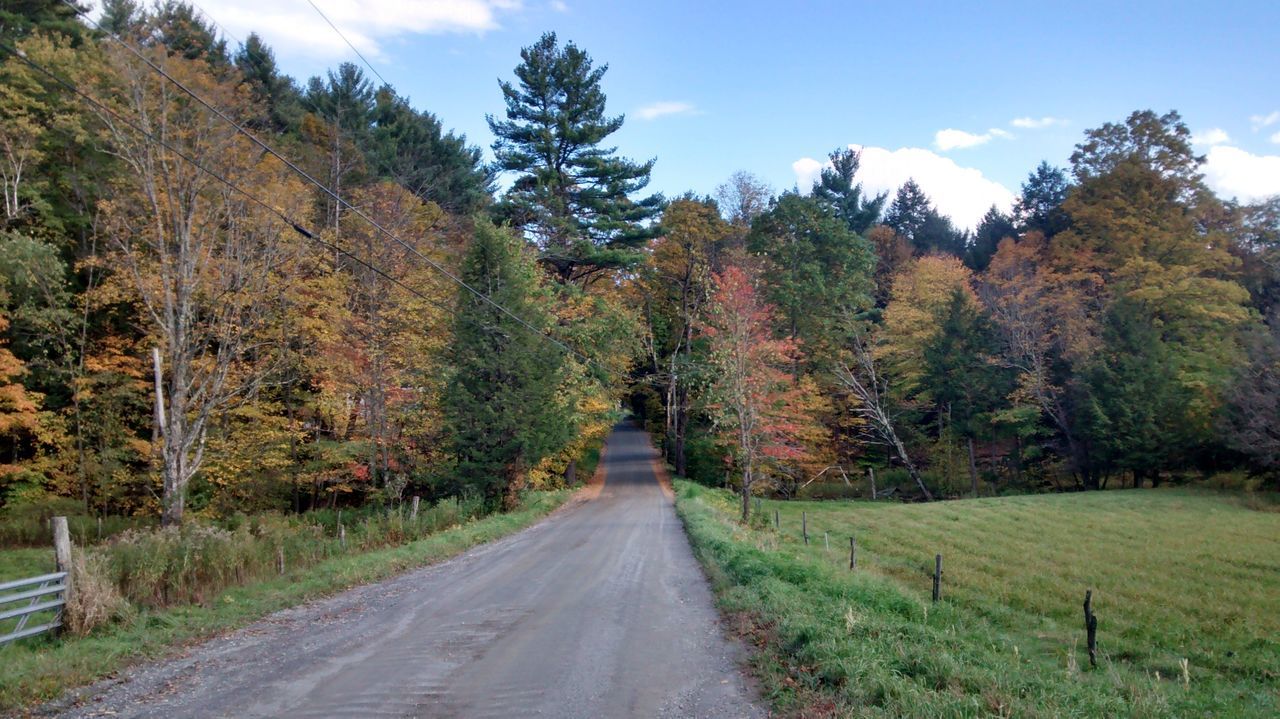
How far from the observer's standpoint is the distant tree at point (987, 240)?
2243 inches

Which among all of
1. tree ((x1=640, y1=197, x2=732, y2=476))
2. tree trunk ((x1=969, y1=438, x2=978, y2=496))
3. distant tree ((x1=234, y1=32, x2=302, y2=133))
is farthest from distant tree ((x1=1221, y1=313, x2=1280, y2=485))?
distant tree ((x1=234, y1=32, x2=302, y2=133))

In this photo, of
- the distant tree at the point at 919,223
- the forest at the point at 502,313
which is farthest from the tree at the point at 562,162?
the distant tree at the point at 919,223

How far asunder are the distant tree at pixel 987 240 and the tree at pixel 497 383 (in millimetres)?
42904

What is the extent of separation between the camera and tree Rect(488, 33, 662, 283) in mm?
33000

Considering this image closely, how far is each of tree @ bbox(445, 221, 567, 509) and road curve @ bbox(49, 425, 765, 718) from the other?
1029 cm

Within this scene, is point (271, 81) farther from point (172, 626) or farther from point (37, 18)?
point (172, 626)

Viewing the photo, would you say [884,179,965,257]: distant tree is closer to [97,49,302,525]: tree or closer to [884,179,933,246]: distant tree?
[884,179,933,246]: distant tree

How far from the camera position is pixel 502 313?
2356 cm

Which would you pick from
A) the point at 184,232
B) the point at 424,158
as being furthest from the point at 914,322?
the point at 184,232

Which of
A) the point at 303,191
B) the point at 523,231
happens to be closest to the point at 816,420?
the point at 523,231

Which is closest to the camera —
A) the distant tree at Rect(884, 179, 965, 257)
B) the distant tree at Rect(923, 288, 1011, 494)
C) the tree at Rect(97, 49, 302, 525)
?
the tree at Rect(97, 49, 302, 525)

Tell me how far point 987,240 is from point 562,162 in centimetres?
4234

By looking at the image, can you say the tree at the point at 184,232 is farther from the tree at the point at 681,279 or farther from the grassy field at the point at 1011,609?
the tree at the point at 681,279

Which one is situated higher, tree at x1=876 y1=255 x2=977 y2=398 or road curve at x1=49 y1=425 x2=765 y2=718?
tree at x1=876 y1=255 x2=977 y2=398
